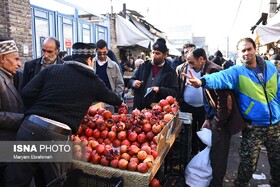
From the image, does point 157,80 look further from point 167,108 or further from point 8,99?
point 8,99

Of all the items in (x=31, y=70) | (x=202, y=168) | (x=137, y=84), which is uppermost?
(x=31, y=70)

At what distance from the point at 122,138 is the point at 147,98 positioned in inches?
56.7

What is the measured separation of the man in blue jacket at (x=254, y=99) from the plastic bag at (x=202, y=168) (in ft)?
1.50

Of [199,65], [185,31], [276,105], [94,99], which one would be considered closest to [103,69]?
[199,65]

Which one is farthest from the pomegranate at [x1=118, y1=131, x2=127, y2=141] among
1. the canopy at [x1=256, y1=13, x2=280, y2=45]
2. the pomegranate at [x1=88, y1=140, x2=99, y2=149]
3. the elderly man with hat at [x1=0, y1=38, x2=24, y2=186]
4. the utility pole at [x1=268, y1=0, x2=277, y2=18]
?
the utility pole at [x1=268, y1=0, x2=277, y2=18]

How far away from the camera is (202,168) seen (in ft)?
11.6

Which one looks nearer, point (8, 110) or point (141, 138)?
point (8, 110)

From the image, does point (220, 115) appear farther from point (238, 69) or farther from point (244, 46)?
point (244, 46)

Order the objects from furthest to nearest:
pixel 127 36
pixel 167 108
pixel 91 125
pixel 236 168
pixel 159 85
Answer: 1. pixel 127 36
2. pixel 236 168
3. pixel 159 85
4. pixel 167 108
5. pixel 91 125

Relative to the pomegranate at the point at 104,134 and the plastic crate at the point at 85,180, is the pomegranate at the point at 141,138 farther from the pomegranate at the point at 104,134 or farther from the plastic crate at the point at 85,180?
the plastic crate at the point at 85,180

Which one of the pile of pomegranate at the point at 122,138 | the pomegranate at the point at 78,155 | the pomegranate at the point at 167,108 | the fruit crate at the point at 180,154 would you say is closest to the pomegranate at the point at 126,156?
the pile of pomegranate at the point at 122,138

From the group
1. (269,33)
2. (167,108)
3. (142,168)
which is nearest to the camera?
(142,168)

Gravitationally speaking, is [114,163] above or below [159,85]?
below

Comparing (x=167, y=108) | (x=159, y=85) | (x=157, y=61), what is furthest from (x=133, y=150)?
(x=157, y=61)
